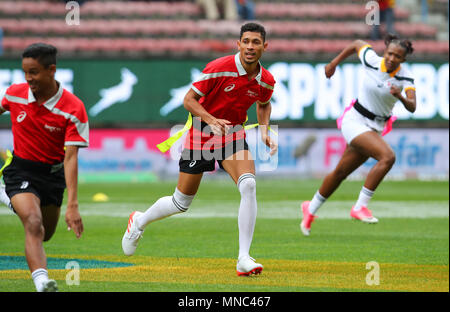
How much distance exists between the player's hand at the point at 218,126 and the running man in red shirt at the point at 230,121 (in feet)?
0.21

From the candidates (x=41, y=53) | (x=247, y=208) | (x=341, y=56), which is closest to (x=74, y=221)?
(x=41, y=53)

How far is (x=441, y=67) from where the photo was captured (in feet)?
83.5

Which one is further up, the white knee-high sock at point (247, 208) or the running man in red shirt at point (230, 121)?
the running man in red shirt at point (230, 121)

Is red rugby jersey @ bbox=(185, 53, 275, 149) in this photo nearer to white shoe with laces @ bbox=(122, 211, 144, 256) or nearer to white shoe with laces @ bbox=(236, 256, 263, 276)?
white shoe with laces @ bbox=(122, 211, 144, 256)

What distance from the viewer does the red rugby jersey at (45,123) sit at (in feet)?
19.8

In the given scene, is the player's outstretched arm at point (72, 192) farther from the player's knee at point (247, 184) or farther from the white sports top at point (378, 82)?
the white sports top at point (378, 82)

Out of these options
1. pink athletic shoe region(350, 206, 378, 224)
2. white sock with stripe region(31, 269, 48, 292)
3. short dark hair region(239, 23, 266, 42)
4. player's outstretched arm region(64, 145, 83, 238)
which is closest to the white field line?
pink athletic shoe region(350, 206, 378, 224)

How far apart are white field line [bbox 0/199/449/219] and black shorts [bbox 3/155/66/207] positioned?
259 inches

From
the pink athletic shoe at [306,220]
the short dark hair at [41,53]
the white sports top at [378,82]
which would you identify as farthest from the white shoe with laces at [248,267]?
the white sports top at [378,82]

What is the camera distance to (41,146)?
6309mm

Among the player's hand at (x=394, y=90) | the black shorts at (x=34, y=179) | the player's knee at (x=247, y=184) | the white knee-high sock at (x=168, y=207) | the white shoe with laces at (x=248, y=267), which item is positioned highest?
the player's hand at (x=394, y=90)

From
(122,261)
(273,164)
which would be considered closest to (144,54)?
(273,164)

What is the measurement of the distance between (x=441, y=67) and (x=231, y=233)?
54.5 feet

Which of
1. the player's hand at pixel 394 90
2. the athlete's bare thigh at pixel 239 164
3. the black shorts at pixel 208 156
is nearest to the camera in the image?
the athlete's bare thigh at pixel 239 164
